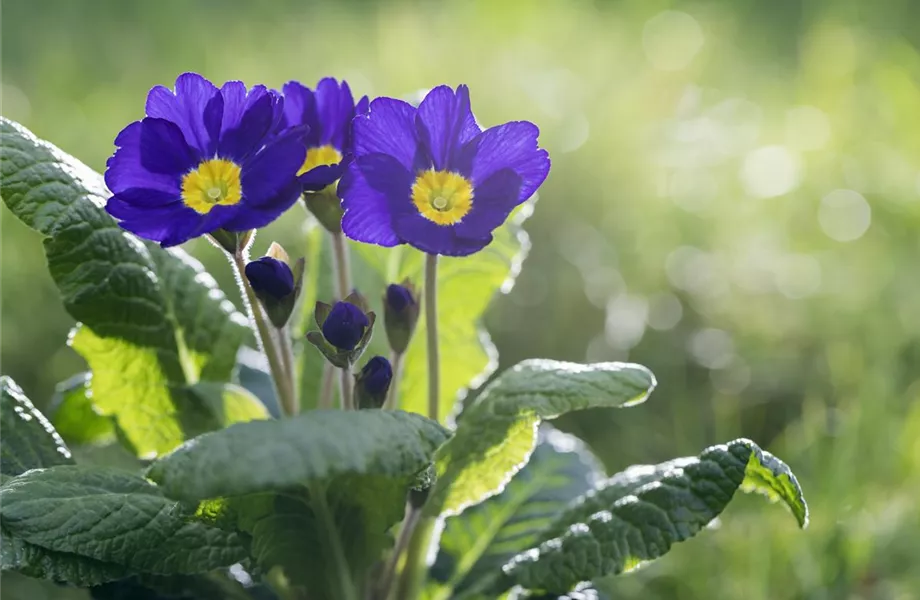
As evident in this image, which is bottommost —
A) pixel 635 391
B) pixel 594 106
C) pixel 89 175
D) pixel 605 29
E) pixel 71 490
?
pixel 71 490

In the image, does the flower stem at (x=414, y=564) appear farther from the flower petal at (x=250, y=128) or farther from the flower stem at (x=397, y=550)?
the flower petal at (x=250, y=128)

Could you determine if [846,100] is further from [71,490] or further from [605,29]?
[71,490]

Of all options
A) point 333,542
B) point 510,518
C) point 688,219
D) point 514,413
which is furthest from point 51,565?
point 688,219

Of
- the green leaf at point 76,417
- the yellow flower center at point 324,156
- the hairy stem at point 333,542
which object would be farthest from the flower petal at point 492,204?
the green leaf at point 76,417

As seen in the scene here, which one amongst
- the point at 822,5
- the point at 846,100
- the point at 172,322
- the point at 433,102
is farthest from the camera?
the point at 822,5

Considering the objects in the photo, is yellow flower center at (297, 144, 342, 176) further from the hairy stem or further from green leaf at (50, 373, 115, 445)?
green leaf at (50, 373, 115, 445)

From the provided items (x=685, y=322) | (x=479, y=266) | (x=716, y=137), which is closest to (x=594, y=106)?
(x=716, y=137)

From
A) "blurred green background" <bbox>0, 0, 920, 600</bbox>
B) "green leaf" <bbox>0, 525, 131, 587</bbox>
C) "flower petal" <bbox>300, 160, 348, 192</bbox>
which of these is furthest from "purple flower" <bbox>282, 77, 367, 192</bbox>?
"blurred green background" <bbox>0, 0, 920, 600</bbox>
